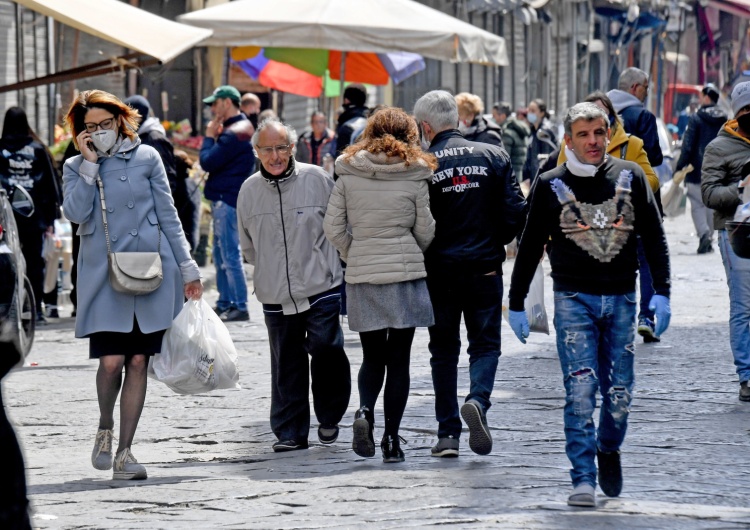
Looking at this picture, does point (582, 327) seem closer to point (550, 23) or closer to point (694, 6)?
point (550, 23)

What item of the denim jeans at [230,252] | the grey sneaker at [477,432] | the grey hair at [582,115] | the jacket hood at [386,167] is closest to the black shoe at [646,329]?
the denim jeans at [230,252]

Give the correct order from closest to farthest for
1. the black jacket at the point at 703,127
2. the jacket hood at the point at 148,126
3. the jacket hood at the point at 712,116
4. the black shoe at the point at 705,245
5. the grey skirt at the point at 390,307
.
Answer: the grey skirt at the point at 390,307 < the jacket hood at the point at 148,126 < the black jacket at the point at 703,127 < the jacket hood at the point at 712,116 < the black shoe at the point at 705,245

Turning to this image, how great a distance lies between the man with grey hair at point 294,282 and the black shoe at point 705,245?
468 inches

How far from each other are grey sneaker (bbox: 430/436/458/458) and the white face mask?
2021mm

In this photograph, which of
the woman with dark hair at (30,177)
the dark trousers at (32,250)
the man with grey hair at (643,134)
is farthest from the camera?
the dark trousers at (32,250)

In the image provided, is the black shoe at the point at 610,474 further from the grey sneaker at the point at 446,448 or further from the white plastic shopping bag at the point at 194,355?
the white plastic shopping bag at the point at 194,355

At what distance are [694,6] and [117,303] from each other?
5170cm

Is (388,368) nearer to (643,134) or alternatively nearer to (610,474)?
(610,474)

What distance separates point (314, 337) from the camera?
805 centimetres

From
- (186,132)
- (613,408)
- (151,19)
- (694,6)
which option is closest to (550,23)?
(694,6)

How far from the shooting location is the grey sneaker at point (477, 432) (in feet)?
24.5

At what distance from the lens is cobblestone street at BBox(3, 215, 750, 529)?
20.8 ft

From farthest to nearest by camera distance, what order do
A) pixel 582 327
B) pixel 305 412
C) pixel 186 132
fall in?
pixel 186 132, pixel 305 412, pixel 582 327

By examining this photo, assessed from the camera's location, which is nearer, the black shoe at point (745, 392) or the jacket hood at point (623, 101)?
the black shoe at point (745, 392)
